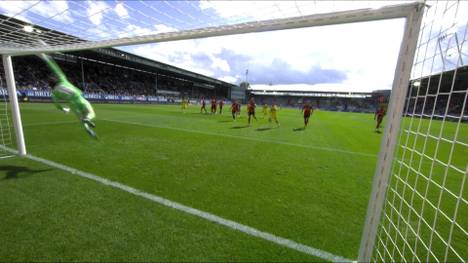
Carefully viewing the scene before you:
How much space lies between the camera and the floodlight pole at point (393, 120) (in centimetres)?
193

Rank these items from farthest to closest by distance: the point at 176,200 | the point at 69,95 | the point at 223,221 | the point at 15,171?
the point at 15,171
the point at 176,200
the point at 69,95
the point at 223,221

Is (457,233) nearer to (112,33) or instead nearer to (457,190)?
(457,190)

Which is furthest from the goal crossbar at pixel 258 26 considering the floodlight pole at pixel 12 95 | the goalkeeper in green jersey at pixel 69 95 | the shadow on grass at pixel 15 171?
the shadow on grass at pixel 15 171

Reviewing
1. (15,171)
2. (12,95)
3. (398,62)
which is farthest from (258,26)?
(12,95)

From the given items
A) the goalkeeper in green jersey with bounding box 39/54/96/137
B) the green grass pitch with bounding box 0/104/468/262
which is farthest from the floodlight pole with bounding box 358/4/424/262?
the goalkeeper in green jersey with bounding box 39/54/96/137

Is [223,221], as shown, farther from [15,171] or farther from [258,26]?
[15,171]

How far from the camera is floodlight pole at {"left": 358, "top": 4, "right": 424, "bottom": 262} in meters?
1.93

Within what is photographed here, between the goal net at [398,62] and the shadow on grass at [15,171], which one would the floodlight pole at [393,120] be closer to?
the goal net at [398,62]

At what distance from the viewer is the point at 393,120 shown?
6.62 feet

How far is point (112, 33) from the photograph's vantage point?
3.94 metres

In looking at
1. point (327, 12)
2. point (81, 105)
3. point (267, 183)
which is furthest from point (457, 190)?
point (81, 105)

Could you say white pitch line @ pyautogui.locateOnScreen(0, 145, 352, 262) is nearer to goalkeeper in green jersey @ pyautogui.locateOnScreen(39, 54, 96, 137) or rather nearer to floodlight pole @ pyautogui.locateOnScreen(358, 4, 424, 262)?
floodlight pole @ pyautogui.locateOnScreen(358, 4, 424, 262)

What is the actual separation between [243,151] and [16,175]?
516 cm

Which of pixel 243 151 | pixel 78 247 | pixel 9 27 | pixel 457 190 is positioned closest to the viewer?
pixel 78 247
